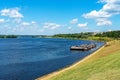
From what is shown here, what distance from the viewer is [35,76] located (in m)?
57.2

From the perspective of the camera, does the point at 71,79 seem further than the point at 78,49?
No

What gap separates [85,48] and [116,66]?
110340mm

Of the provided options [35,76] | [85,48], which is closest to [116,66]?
[35,76]

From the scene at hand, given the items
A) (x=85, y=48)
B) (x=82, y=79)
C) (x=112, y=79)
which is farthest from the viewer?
(x=85, y=48)

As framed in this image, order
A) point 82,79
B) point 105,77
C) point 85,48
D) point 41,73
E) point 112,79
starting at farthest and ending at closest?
point 85,48 < point 41,73 < point 82,79 < point 105,77 < point 112,79

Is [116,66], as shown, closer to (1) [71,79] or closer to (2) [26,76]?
(1) [71,79]

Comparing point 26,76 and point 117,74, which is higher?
point 117,74

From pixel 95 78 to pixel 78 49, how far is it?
379 feet

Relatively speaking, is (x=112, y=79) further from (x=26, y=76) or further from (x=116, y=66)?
(x=26, y=76)

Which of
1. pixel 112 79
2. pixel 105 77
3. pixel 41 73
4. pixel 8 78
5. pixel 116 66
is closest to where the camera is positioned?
pixel 112 79

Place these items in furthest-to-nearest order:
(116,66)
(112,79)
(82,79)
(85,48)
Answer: (85,48) → (116,66) → (82,79) → (112,79)

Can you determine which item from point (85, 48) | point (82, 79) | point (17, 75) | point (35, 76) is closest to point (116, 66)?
point (82, 79)

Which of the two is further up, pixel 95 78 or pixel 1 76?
pixel 95 78

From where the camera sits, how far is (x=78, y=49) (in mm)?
146375
